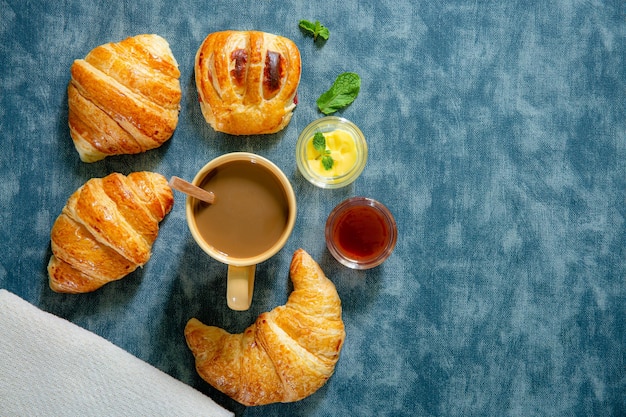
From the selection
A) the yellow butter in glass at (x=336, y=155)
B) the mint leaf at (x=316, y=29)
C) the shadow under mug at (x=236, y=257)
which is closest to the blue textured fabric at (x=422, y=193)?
the mint leaf at (x=316, y=29)

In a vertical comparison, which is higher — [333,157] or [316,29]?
[316,29]

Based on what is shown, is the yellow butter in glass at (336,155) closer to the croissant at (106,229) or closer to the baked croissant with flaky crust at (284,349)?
the baked croissant with flaky crust at (284,349)

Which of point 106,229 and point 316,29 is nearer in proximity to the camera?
point 106,229

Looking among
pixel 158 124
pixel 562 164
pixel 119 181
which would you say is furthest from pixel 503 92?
pixel 119 181

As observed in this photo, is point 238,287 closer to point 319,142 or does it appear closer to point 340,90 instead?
point 319,142

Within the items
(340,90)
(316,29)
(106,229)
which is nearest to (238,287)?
(106,229)

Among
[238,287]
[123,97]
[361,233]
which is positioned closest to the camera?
[238,287]

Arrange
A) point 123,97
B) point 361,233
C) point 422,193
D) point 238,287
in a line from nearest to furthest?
1. point 238,287
2. point 123,97
3. point 361,233
4. point 422,193
